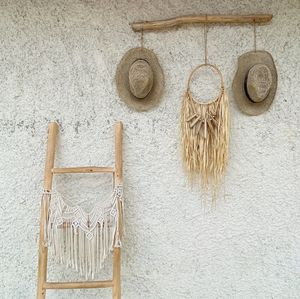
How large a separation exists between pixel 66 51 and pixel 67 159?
0.47m

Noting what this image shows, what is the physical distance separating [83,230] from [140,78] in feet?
→ 2.18

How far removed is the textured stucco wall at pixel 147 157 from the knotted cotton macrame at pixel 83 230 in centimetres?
12

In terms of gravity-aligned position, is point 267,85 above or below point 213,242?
above

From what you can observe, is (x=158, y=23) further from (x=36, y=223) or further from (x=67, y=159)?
(x=36, y=223)

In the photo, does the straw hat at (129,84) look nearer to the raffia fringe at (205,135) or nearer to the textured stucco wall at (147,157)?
the textured stucco wall at (147,157)

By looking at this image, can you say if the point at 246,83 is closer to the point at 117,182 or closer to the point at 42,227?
the point at 117,182

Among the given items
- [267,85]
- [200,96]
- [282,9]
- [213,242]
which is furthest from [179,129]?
[282,9]

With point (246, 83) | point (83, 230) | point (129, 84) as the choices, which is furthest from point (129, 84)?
point (83, 230)

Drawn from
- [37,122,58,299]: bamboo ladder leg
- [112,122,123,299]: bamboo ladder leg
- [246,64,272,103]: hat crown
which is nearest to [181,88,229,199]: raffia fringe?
[246,64,272,103]: hat crown

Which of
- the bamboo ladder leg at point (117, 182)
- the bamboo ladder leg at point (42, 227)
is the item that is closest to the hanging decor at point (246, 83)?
the bamboo ladder leg at point (117, 182)

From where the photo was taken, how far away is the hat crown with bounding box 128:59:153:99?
1.53m

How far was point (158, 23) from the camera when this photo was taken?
1596mm

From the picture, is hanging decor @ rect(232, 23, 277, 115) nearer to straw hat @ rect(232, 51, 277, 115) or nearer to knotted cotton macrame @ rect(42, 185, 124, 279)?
straw hat @ rect(232, 51, 277, 115)

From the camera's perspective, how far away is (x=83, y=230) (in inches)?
58.2
